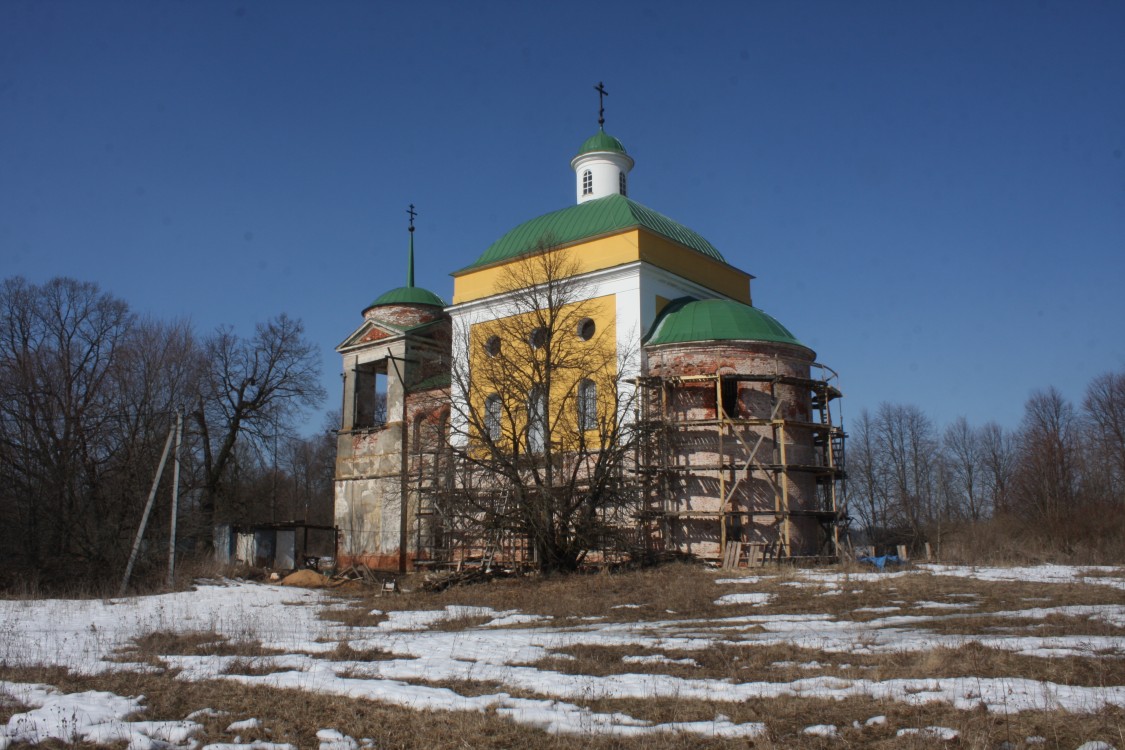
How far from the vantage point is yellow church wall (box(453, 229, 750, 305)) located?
26.9 metres

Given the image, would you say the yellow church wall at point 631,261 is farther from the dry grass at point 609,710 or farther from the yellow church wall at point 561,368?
the dry grass at point 609,710

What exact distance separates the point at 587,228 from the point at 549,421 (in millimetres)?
7089

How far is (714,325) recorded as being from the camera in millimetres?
25562

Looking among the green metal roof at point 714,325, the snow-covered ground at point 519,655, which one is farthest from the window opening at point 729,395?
the snow-covered ground at point 519,655

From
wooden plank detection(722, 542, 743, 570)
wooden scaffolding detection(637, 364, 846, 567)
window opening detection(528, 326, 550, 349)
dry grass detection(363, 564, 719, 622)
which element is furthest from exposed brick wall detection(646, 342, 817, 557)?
window opening detection(528, 326, 550, 349)

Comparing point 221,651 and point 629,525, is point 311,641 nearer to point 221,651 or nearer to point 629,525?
point 221,651

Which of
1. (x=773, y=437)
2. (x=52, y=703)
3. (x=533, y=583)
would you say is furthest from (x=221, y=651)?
(x=773, y=437)

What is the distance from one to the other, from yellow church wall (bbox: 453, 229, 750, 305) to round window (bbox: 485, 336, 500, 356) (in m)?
1.41

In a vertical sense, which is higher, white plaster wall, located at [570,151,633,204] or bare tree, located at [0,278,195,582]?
white plaster wall, located at [570,151,633,204]

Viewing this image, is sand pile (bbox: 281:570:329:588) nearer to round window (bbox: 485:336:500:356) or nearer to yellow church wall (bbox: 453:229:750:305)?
round window (bbox: 485:336:500:356)

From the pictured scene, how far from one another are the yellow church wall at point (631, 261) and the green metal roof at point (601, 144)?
5521mm

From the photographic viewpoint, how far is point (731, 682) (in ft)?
29.0

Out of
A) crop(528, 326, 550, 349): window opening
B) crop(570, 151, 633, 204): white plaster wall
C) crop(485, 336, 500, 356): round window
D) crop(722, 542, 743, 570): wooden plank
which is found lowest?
crop(722, 542, 743, 570): wooden plank

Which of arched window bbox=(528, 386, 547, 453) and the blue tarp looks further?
arched window bbox=(528, 386, 547, 453)
